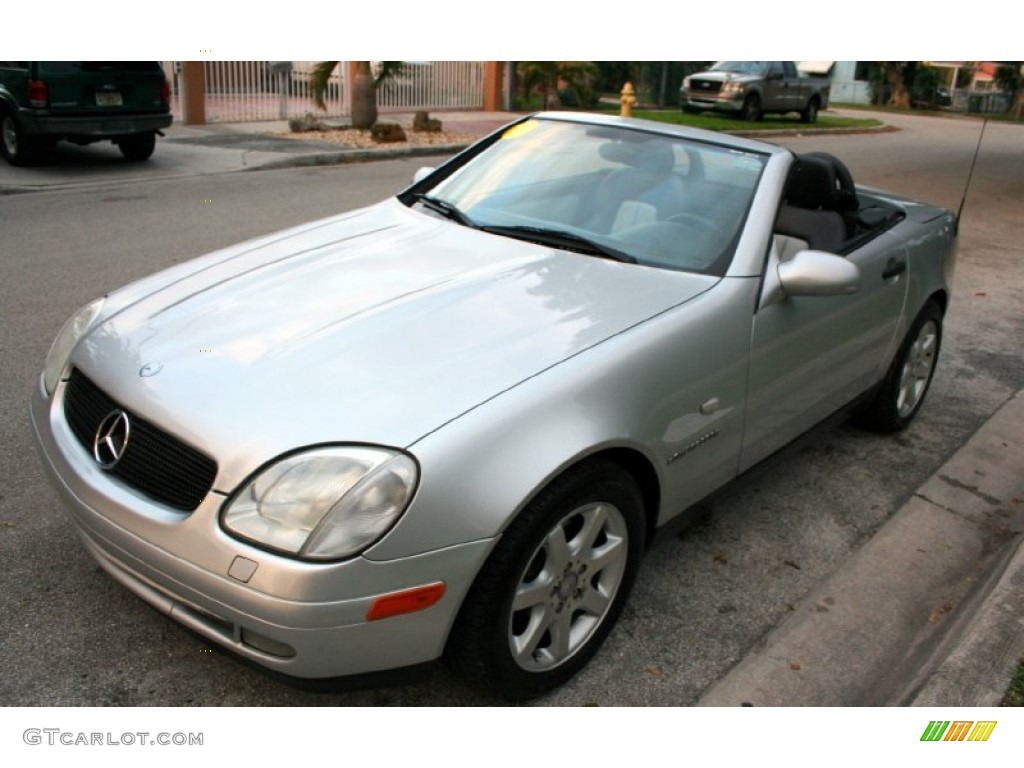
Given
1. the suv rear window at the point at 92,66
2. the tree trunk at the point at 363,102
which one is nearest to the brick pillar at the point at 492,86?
the tree trunk at the point at 363,102

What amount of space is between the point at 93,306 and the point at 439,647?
176 centimetres

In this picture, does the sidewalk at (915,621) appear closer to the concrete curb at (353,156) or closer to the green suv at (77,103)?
the concrete curb at (353,156)

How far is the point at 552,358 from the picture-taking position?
2541 millimetres

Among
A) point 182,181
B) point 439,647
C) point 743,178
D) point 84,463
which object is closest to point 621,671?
point 439,647

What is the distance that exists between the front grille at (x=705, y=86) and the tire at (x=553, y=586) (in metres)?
22.8

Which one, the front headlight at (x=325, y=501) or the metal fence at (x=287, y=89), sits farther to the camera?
the metal fence at (x=287, y=89)

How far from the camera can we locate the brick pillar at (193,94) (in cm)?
1609

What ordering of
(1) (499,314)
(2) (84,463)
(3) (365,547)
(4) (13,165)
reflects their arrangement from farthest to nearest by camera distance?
(4) (13,165) < (1) (499,314) < (2) (84,463) < (3) (365,547)

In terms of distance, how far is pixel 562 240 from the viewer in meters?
3.36

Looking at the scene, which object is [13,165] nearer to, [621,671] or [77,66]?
[77,66]

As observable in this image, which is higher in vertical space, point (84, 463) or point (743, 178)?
point (743, 178)

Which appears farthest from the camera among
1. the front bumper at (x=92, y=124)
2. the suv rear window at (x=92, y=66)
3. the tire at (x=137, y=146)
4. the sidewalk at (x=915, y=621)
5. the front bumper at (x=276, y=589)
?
the tire at (x=137, y=146)

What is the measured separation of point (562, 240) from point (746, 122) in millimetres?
21749

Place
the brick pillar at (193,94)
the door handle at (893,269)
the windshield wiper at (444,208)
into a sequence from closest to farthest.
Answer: the windshield wiper at (444,208) → the door handle at (893,269) → the brick pillar at (193,94)
